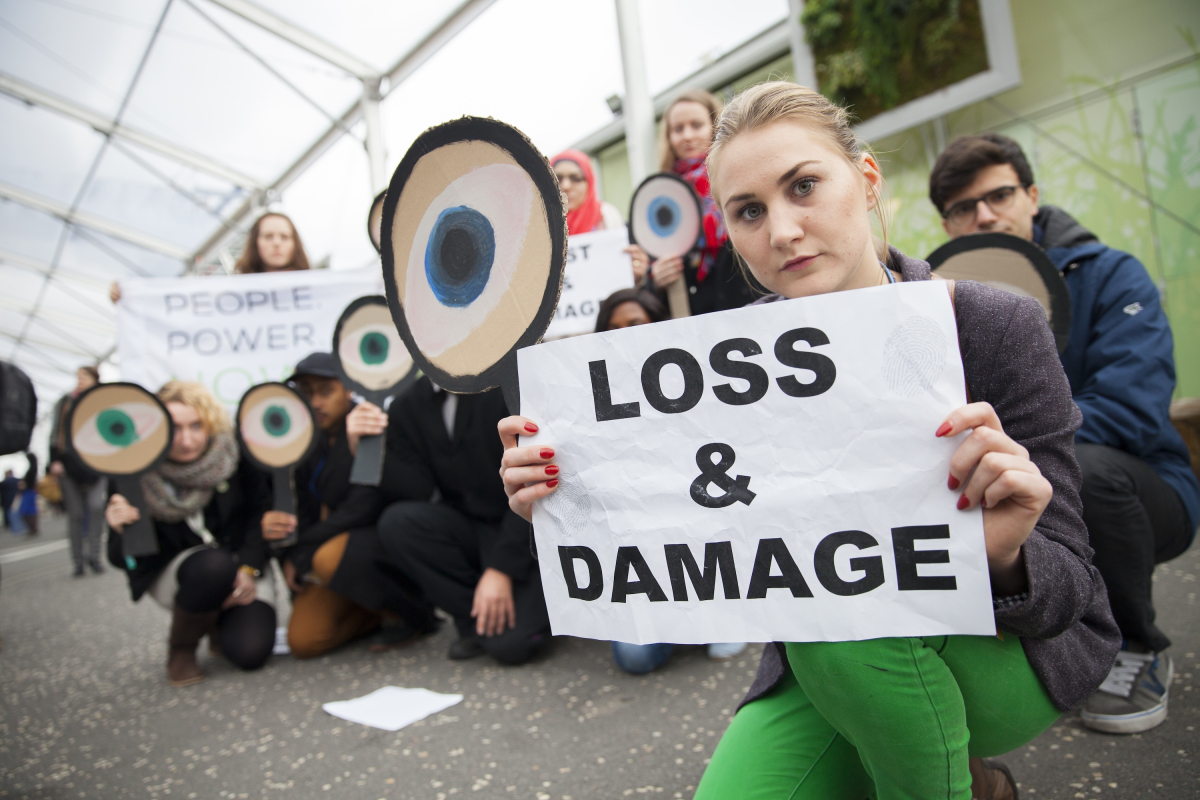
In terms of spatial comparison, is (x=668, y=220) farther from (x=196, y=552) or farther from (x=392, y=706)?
(x=196, y=552)

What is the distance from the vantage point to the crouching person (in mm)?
2750

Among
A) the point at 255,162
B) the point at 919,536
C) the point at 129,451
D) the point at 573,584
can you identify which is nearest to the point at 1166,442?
the point at 919,536

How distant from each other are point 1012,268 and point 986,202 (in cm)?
27

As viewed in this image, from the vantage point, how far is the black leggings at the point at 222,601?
8.66 ft

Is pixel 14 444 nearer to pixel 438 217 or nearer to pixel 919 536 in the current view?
pixel 438 217

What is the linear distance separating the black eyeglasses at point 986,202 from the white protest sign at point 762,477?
1267mm

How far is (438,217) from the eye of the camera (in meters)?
1.14

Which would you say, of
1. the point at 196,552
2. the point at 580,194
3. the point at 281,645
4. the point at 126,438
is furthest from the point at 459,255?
the point at 281,645

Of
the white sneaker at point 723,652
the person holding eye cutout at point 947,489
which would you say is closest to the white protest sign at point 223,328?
the white sneaker at point 723,652

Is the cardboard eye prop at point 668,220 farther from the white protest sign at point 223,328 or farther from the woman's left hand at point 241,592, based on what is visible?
the woman's left hand at point 241,592

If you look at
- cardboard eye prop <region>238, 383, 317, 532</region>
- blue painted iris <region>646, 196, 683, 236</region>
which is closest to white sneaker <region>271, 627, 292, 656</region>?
cardboard eye prop <region>238, 383, 317, 532</region>

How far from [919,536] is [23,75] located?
8886 millimetres

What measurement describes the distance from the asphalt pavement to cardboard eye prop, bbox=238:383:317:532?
2.41 feet

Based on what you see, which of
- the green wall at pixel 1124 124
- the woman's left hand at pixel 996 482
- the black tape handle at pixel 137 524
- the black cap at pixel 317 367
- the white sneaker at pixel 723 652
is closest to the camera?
the woman's left hand at pixel 996 482
